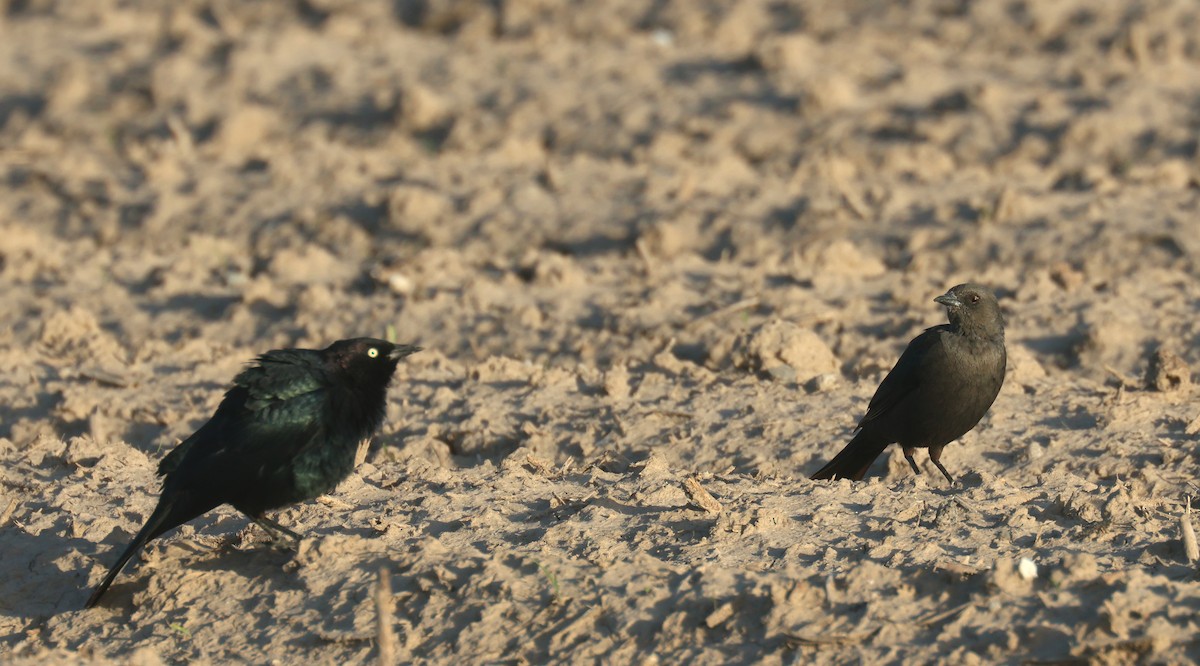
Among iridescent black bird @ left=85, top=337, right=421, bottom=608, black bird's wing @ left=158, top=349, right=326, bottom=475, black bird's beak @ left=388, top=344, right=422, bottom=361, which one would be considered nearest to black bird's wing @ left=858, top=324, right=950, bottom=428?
black bird's beak @ left=388, top=344, right=422, bottom=361

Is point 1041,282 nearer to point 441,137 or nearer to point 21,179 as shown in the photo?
point 441,137

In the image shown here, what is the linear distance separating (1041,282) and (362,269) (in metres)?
4.38

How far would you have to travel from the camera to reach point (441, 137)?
13156 millimetres

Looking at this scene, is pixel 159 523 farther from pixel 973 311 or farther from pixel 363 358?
pixel 973 311

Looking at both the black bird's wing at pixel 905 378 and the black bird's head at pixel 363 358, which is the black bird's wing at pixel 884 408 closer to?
the black bird's wing at pixel 905 378

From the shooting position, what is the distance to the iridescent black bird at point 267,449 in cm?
629

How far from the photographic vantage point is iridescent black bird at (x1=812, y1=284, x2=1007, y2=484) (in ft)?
23.5

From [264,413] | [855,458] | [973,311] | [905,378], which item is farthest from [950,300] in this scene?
[264,413]

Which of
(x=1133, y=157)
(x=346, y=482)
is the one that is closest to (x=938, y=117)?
(x=1133, y=157)

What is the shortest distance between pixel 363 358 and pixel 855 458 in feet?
7.61

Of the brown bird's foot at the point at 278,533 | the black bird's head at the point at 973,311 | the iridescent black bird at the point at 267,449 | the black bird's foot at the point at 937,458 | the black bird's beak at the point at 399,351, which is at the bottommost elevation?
the brown bird's foot at the point at 278,533

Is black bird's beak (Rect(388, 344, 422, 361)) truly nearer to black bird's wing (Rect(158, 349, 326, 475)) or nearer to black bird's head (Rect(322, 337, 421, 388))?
black bird's head (Rect(322, 337, 421, 388))

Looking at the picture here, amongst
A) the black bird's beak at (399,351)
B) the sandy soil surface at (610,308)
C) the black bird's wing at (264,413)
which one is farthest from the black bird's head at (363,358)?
the sandy soil surface at (610,308)

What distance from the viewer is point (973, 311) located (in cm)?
738
